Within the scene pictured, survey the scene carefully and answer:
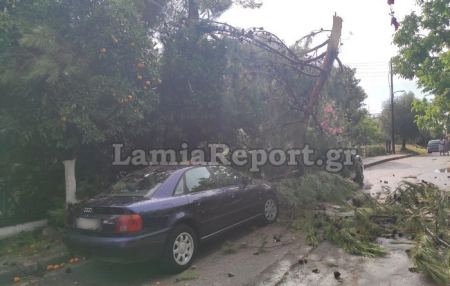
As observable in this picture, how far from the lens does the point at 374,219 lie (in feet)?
23.0

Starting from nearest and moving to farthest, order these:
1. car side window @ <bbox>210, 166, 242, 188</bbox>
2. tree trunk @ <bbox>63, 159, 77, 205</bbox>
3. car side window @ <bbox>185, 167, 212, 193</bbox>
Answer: car side window @ <bbox>185, 167, 212, 193</bbox> → car side window @ <bbox>210, 166, 242, 188</bbox> → tree trunk @ <bbox>63, 159, 77, 205</bbox>

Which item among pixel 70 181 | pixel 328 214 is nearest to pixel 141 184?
pixel 70 181

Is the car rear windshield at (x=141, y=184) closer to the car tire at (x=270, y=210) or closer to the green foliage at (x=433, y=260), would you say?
the car tire at (x=270, y=210)

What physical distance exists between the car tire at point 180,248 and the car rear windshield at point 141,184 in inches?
26.2

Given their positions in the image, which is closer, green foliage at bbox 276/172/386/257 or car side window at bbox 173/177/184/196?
car side window at bbox 173/177/184/196

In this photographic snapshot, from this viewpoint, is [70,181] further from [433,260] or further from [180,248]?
[433,260]

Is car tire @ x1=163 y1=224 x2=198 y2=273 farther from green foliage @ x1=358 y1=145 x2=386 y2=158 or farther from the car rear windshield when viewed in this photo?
green foliage @ x1=358 y1=145 x2=386 y2=158

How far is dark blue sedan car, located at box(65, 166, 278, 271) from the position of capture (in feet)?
15.0

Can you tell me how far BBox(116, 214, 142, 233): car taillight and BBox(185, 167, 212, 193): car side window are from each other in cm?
112

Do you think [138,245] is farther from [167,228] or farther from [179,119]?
[179,119]

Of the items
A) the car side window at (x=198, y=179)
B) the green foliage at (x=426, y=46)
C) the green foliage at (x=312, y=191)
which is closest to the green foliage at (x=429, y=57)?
the green foliage at (x=426, y=46)

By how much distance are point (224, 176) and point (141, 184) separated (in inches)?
61.9

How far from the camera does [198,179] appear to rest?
5.83 meters

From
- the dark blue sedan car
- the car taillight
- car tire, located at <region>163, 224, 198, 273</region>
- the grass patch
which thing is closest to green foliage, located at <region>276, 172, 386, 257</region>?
the dark blue sedan car
